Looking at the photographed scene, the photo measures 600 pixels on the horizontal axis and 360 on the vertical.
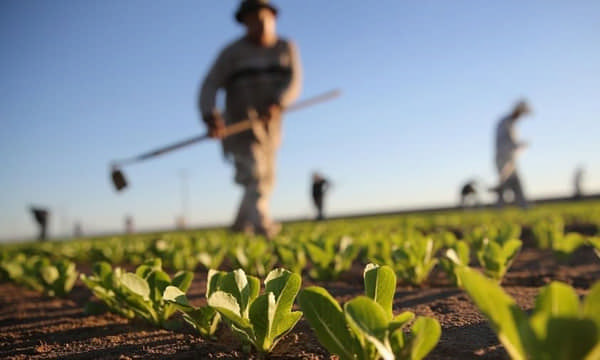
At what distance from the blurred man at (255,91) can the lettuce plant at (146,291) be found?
4.20 m

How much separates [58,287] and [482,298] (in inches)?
96.1

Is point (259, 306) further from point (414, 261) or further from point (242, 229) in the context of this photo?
point (242, 229)

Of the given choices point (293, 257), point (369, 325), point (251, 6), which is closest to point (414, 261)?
point (293, 257)

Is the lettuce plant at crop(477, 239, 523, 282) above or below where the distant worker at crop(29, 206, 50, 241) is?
below

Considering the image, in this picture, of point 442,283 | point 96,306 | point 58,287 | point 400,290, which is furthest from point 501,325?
point 58,287

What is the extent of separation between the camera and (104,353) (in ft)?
4.17

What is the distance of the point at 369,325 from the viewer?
2.70ft

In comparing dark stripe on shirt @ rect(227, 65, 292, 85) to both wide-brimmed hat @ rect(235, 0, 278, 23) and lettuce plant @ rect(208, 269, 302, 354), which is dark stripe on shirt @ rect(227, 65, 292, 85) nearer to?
wide-brimmed hat @ rect(235, 0, 278, 23)

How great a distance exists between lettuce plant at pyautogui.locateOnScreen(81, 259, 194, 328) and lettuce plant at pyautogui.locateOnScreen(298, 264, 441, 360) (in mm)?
632

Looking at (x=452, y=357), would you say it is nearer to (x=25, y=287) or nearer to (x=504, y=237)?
(x=504, y=237)

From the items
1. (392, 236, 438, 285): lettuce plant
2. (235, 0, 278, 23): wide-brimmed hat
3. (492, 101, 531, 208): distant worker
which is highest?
(235, 0, 278, 23): wide-brimmed hat

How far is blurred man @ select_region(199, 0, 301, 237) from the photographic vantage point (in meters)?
6.01

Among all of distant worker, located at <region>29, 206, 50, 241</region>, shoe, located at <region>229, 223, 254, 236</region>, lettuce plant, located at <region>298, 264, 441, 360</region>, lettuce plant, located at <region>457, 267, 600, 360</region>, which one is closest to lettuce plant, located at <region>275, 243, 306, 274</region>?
lettuce plant, located at <region>298, 264, 441, 360</region>

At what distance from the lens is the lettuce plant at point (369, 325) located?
2.66ft
